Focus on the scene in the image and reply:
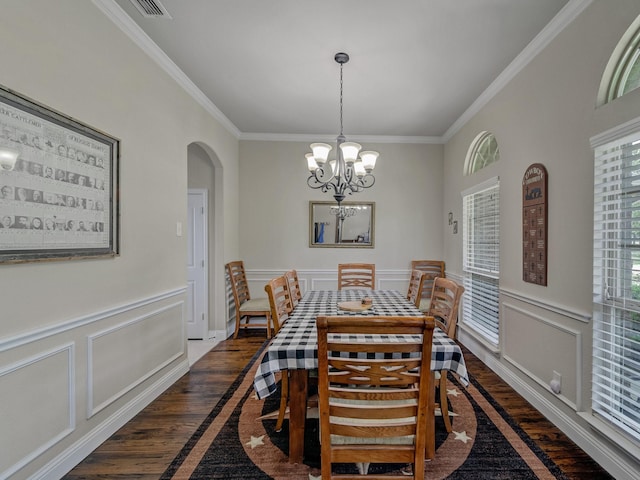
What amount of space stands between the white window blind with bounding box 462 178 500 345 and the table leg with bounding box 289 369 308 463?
2214mm

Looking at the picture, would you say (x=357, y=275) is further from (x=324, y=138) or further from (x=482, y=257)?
(x=324, y=138)

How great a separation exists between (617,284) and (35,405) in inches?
125

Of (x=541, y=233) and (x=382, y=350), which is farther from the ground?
(x=541, y=233)

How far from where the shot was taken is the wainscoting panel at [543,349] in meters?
1.94

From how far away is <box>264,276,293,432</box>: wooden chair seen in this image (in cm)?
204

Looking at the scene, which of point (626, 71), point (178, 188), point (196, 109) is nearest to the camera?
point (626, 71)

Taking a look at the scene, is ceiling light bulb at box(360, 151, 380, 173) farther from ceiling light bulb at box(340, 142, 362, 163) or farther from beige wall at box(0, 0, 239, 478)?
beige wall at box(0, 0, 239, 478)

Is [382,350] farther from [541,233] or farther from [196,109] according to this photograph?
[196,109]

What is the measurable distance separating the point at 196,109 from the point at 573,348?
3.82 metres

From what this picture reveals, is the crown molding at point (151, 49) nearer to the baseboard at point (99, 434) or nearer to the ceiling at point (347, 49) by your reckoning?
the ceiling at point (347, 49)

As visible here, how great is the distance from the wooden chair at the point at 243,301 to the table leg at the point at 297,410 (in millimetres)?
2011

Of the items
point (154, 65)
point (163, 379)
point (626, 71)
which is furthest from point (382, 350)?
point (154, 65)

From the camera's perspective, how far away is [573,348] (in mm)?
1945

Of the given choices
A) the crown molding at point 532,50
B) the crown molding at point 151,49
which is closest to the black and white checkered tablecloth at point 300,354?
the crown molding at point 532,50
